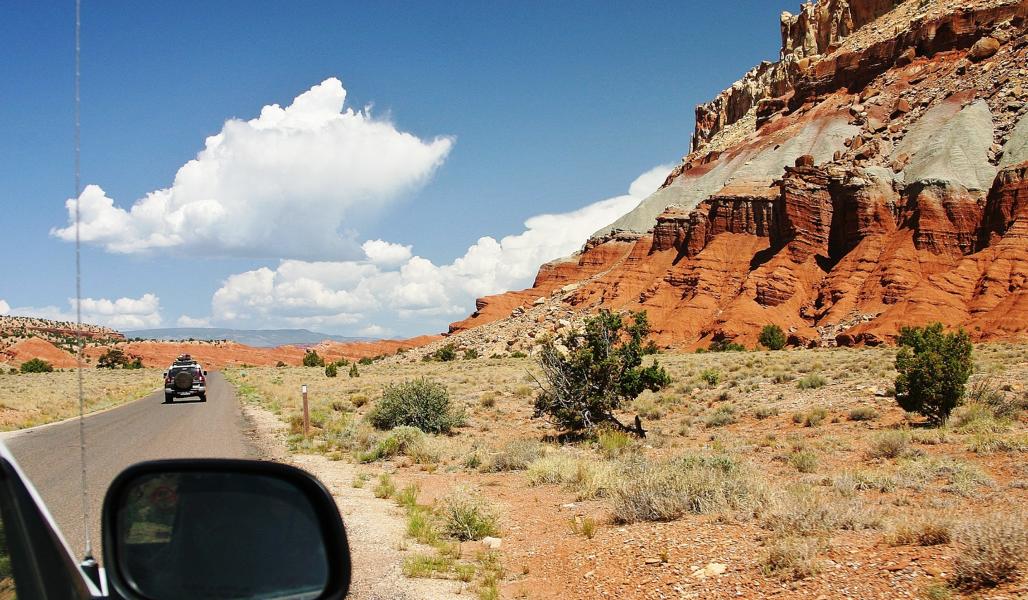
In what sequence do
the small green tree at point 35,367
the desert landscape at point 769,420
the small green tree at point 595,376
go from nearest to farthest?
1. the desert landscape at point 769,420
2. the small green tree at point 595,376
3. the small green tree at point 35,367

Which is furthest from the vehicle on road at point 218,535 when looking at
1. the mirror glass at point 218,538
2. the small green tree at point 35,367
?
the small green tree at point 35,367

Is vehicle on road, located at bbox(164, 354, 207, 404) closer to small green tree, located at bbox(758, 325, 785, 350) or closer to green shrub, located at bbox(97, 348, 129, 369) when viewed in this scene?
small green tree, located at bbox(758, 325, 785, 350)

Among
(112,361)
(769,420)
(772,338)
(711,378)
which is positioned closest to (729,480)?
(769,420)

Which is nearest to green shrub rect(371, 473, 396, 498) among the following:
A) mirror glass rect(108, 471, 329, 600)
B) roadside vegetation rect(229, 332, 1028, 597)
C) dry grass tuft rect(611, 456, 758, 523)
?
roadside vegetation rect(229, 332, 1028, 597)

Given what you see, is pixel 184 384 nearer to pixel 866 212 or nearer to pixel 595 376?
pixel 595 376

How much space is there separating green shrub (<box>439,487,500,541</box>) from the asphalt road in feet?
13.0

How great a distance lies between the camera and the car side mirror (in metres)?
2.33

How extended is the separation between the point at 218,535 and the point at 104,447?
1617 cm

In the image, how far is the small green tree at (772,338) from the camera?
198 ft

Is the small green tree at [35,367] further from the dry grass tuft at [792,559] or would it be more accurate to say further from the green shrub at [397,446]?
the dry grass tuft at [792,559]

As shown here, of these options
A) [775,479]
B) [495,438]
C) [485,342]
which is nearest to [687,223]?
[485,342]

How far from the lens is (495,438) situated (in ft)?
64.0

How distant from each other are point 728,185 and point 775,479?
82424 millimetres

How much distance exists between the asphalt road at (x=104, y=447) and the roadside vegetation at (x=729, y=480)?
7.38ft
